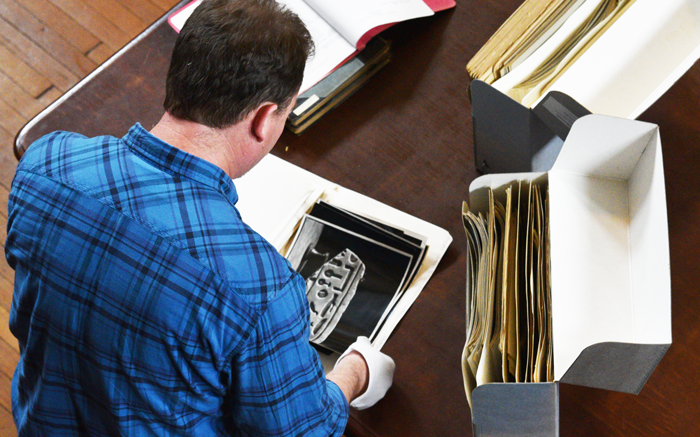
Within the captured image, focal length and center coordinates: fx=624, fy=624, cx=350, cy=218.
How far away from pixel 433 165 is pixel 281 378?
1.70 feet

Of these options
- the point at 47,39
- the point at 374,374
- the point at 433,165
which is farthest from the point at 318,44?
the point at 47,39

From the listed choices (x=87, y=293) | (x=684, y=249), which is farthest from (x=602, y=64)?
(x=87, y=293)

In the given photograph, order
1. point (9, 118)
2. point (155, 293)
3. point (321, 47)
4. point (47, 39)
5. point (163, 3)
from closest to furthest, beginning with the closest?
point (155, 293)
point (321, 47)
point (9, 118)
point (47, 39)
point (163, 3)

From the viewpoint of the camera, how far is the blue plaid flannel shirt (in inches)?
29.3

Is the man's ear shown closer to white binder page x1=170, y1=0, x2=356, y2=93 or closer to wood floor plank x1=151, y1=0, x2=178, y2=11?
white binder page x1=170, y1=0, x2=356, y2=93

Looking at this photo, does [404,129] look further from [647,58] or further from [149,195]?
[149,195]

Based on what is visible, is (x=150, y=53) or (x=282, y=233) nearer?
(x=282, y=233)

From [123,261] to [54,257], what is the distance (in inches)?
3.9

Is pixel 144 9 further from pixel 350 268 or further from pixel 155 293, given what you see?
pixel 155 293

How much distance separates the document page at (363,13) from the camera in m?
1.23

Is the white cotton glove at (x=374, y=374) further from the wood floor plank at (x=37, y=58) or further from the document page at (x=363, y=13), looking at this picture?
the wood floor plank at (x=37, y=58)

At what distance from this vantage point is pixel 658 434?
2.99ft

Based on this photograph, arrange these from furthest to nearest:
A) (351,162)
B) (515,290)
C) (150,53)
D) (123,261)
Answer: (150,53), (351,162), (515,290), (123,261)

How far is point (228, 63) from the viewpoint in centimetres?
82
